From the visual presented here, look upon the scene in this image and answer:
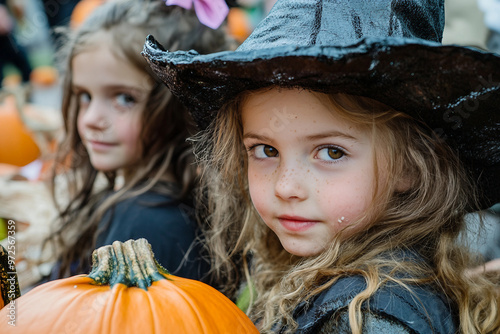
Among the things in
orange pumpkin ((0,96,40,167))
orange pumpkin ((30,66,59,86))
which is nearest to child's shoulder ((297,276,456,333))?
orange pumpkin ((0,96,40,167))

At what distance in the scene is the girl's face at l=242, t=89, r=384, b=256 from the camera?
102cm

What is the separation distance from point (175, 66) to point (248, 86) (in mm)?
159

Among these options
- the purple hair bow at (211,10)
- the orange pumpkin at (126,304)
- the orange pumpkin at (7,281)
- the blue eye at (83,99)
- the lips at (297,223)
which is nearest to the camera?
the orange pumpkin at (126,304)

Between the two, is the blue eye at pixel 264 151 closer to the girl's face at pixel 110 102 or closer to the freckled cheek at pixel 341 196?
the freckled cheek at pixel 341 196

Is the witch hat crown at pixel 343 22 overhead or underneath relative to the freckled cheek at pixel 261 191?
overhead

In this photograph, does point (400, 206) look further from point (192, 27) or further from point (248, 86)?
point (192, 27)

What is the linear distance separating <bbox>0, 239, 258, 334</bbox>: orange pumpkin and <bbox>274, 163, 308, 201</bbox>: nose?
0.25 metres

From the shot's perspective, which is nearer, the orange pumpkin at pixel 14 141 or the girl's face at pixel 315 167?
the girl's face at pixel 315 167

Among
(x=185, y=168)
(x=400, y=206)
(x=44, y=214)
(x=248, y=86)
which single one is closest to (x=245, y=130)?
(x=248, y=86)

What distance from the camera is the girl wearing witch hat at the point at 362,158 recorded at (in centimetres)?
89

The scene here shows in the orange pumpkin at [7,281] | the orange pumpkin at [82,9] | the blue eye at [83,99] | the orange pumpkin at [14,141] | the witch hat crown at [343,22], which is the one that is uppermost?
the orange pumpkin at [82,9]

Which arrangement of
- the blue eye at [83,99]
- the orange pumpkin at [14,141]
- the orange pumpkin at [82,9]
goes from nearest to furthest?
1. the blue eye at [83,99]
2. the orange pumpkin at [14,141]
3. the orange pumpkin at [82,9]

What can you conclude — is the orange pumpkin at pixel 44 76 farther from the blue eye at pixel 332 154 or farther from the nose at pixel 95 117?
the blue eye at pixel 332 154

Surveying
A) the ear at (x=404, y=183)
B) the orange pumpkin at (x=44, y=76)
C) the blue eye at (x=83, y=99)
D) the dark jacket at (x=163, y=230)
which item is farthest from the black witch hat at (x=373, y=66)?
the orange pumpkin at (x=44, y=76)
